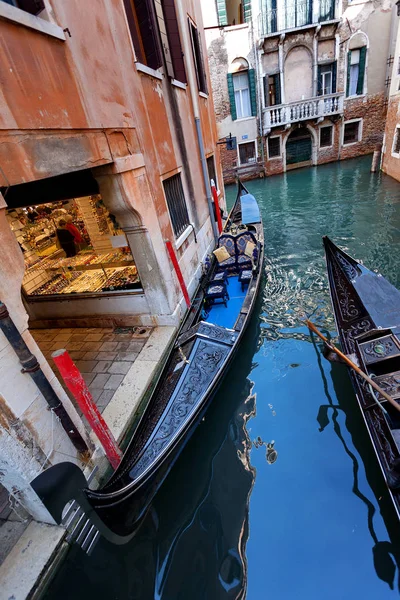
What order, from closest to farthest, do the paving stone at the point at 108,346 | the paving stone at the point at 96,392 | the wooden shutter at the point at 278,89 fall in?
the paving stone at the point at 96,392 → the paving stone at the point at 108,346 → the wooden shutter at the point at 278,89

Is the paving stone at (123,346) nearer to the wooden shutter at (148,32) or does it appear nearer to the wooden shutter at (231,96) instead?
the wooden shutter at (148,32)

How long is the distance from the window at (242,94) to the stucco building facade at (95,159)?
26.9 ft

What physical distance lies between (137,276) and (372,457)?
12.1 feet

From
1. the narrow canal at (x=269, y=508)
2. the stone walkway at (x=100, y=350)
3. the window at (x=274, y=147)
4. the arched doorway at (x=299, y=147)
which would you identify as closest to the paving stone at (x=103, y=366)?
the stone walkway at (x=100, y=350)

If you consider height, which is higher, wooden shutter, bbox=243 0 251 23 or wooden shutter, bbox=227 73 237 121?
wooden shutter, bbox=243 0 251 23

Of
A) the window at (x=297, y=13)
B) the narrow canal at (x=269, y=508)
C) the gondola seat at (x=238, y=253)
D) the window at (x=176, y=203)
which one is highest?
the window at (x=297, y=13)


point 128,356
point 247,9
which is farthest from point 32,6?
point 247,9

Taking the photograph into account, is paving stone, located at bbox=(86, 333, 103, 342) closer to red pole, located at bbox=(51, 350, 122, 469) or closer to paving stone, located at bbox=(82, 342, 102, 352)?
paving stone, located at bbox=(82, 342, 102, 352)

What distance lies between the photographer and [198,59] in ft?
23.0

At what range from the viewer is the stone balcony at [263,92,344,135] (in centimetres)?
1433

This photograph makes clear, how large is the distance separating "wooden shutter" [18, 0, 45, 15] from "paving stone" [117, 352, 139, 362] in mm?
3506

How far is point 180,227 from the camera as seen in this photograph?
5.57 meters

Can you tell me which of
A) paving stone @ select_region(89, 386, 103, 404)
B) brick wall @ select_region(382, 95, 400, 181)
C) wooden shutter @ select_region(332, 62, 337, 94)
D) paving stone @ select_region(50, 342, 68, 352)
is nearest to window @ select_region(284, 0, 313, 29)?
wooden shutter @ select_region(332, 62, 337, 94)

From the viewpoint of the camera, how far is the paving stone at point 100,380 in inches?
146
